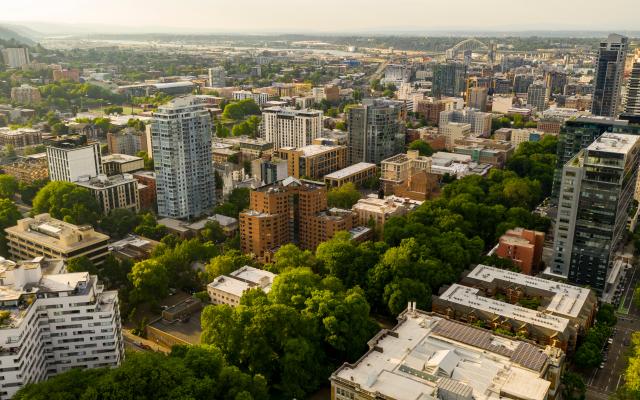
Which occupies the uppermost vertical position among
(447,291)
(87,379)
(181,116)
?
(181,116)

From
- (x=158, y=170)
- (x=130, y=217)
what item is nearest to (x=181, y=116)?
(x=158, y=170)

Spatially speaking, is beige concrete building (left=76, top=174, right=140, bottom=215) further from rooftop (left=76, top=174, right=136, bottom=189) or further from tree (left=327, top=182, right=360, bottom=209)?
tree (left=327, top=182, right=360, bottom=209)

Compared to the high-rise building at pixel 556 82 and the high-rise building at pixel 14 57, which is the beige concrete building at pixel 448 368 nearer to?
the high-rise building at pixel 556 82

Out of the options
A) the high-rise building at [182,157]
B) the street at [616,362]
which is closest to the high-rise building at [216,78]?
the high-rise building at [182,157]

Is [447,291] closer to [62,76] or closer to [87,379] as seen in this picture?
[87,379]

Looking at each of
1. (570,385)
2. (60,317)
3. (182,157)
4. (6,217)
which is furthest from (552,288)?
(6,217)

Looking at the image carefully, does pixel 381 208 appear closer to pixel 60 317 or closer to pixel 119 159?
pixel 60 317
